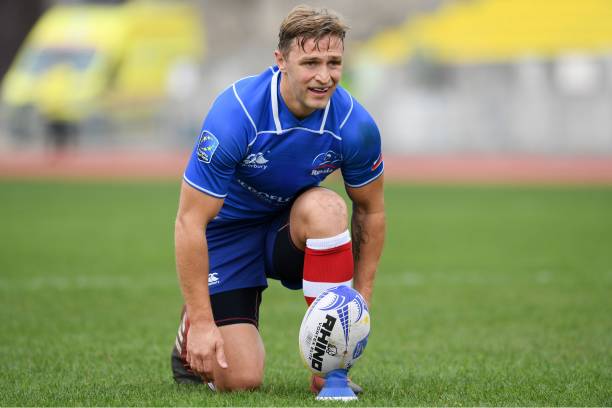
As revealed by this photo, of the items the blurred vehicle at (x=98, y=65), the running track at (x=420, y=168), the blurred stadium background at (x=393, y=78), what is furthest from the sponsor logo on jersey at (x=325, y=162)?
the blurred vehicle at (x=98, y=65)

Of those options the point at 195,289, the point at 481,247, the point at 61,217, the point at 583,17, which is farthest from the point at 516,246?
the point at 583,17

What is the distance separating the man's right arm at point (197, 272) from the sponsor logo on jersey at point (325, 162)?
1.66ft

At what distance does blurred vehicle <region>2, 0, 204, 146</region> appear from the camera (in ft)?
A: 96.1

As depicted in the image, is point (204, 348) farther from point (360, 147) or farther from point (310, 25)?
point (310, 25)

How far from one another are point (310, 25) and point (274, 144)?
0.58m

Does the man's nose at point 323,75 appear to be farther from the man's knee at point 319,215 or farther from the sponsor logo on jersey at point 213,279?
the sponsor logo on jersey at point 213,279

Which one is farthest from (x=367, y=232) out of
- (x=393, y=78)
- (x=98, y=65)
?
(x=98, y=65)

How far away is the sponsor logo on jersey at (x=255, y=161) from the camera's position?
15.7 feet

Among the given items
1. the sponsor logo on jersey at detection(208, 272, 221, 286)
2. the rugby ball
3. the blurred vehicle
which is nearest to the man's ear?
the rugby ball

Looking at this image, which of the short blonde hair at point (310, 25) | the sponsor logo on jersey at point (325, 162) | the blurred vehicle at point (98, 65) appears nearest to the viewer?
the short blonde hair at point (310, 25)

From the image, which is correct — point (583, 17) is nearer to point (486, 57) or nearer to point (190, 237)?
point (486, 57)

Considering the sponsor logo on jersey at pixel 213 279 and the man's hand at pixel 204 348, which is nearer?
the man's hand at pixel 204 348

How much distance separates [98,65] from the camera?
31.3m

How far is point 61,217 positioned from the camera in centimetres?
1467
